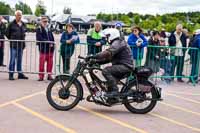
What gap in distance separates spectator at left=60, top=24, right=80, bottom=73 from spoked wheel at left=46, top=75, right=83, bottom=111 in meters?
3.85

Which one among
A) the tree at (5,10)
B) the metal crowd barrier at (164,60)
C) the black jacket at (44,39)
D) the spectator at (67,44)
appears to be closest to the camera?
the black jacket at (44,39)

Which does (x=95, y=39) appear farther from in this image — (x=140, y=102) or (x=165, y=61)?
(x=140, y=102)

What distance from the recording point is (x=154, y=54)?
1291 cm

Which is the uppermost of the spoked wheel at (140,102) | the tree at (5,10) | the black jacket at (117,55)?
the tree at (5,10)

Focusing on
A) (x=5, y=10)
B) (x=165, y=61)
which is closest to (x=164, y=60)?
(x=165, y=61)

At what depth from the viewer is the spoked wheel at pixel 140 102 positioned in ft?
28.3

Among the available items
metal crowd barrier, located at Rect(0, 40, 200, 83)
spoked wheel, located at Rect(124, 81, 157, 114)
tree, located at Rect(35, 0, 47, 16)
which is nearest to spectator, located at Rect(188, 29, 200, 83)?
metal crowd barrier, located at Rect(0, 40, 200, 83)

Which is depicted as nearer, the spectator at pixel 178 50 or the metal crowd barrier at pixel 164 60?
the metal crowd barrier at pixel 164 60

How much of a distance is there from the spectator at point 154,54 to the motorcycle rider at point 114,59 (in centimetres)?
418

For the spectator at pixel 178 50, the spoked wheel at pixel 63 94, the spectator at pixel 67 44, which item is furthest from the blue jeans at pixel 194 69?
the spoked wheel at pixel 63 94

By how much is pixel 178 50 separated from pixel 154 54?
78cm

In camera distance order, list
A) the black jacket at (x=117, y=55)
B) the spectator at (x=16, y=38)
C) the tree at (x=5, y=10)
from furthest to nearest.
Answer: the tree at (x=5, y=10) → the spectator at (x=16, y=38) → the black jacket at (x=117, y=55)

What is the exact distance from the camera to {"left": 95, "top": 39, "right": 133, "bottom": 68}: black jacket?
27.9 ft

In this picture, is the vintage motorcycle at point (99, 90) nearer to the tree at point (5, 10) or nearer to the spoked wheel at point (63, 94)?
the spoked wheel at point (63, 94)
